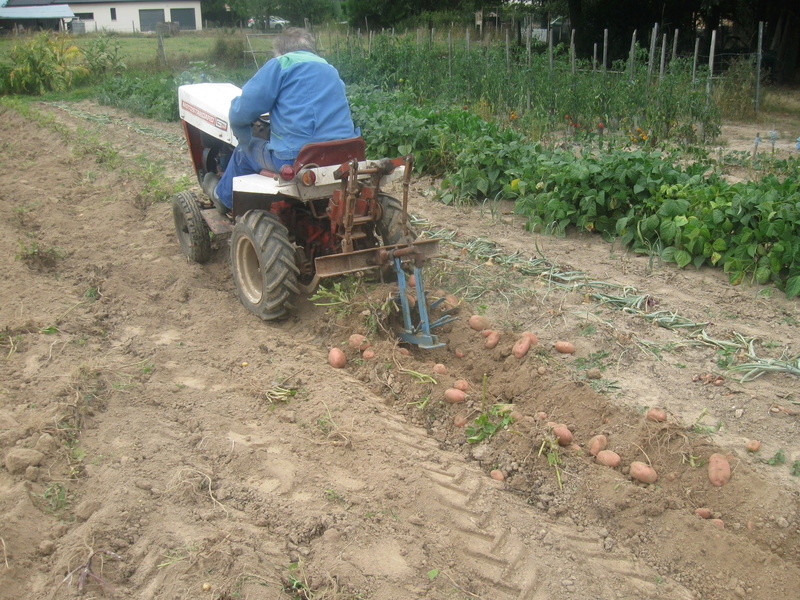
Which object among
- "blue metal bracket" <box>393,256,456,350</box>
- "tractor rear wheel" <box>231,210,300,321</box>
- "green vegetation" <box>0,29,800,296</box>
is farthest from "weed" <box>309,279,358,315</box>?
"blue metal bracket" <box>393,256,456,350</box>

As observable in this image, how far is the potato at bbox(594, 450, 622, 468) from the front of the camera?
12.3 ft

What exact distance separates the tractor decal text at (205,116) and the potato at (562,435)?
3.56m

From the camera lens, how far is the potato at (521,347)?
183 inches

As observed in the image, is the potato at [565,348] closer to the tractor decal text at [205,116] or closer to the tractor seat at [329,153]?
the tractor seat at [329,153]

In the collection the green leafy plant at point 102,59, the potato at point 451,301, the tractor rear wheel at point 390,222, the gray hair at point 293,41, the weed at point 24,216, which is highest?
the gray hair at point 293,41

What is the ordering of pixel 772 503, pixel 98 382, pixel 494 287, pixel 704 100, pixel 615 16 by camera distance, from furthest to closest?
pixel 615 16
pixel 704 100
pixel 494 287
pixel 98 382
pixel 772 503

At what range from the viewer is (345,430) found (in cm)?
393

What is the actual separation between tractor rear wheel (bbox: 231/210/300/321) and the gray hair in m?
1.10

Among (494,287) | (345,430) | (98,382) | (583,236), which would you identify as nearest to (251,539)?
(345,430)

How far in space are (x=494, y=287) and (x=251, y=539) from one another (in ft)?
9.93

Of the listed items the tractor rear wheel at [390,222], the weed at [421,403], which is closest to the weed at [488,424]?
the weed at [421,403]

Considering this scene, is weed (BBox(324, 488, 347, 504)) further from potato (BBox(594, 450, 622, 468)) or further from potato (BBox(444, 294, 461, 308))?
potato (BBox(444, 294, 461, 308))

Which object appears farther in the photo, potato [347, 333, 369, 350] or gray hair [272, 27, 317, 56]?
gray hair [272, 27, 317, 56]

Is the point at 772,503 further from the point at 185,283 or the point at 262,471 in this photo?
the point at 185,283
